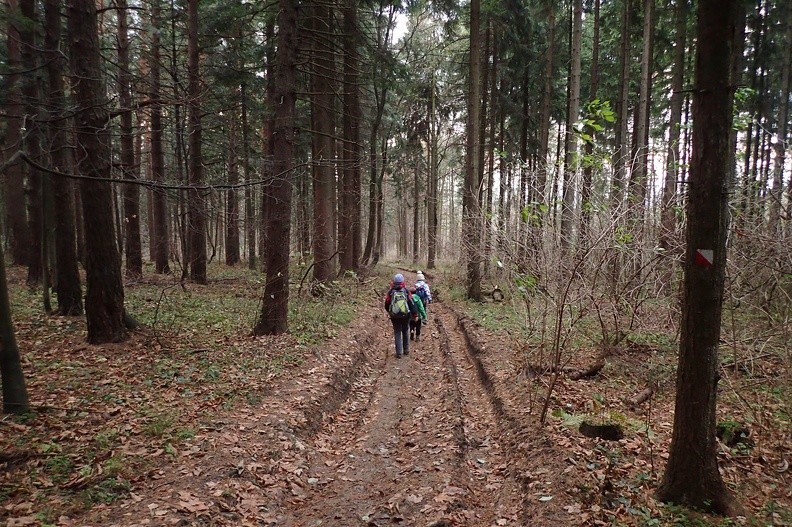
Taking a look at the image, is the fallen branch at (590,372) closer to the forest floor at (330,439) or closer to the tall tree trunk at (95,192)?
the forest floor at (330,439)

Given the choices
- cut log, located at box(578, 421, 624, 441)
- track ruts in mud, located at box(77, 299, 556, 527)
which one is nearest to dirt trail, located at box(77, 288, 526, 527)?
track ruts in mud, located at box(77, 299, 556, 527)

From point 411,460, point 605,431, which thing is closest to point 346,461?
point 411,460

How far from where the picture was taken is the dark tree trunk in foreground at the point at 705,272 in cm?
351

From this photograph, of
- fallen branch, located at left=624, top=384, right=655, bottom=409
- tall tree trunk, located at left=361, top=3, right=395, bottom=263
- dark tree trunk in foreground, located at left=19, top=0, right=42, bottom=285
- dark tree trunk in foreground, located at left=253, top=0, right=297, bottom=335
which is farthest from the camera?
tall tree trunk, located at left=361, top=3, right=395, bottom=263

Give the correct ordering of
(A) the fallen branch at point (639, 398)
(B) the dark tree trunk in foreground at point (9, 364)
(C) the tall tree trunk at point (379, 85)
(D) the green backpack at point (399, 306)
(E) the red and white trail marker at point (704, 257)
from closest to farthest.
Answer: (E) the red and white trail marker at point (704, 257) → (B) the dark tree trunk in foreground at point (9, 364) → (A) the fallen branch at point (639, 398) → (D) the green backpack at point (399, 306) → (C) the tall tree trunk at point (379, 85)

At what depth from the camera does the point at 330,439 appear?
6.52 metres

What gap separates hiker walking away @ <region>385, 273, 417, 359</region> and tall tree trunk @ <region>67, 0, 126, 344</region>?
579cm

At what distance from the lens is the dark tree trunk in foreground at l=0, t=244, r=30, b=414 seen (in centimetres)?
464

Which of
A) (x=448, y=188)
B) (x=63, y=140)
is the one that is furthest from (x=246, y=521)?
(x=448, y=188)

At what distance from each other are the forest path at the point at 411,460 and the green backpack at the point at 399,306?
5.32 ft

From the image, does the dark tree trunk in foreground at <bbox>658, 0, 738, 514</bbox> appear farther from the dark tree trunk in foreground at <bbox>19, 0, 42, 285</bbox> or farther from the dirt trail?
the dark tree trunk in foreground at <bbox>19, 0, 42, 285</bbox>

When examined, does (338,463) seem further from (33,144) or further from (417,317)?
(33,144)

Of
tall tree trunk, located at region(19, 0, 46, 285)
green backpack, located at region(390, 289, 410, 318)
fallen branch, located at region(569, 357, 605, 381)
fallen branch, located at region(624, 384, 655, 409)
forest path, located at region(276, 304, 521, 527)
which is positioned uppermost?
tall tree trunk, located at region(19, 0, 46, 285)

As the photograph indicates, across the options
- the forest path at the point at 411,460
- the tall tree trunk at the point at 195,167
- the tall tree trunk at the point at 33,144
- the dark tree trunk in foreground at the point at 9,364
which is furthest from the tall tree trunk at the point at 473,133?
the tall tree trunk at the point at 33,144
